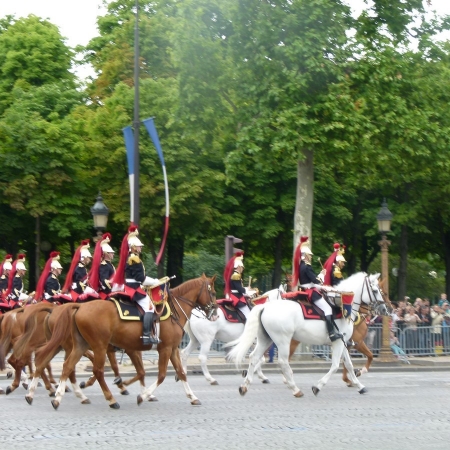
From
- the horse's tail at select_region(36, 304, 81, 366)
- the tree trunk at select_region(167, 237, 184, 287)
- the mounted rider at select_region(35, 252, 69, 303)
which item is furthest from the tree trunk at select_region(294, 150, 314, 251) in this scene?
the horse's tail at select_region(36, 304, 81, 366)

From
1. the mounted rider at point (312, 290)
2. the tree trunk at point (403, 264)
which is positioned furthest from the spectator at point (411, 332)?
the mounted rider at point (312, 290)

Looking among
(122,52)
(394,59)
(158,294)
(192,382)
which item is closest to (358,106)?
(394,59)

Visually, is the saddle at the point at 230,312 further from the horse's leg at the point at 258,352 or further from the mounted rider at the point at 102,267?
the mounted rider at the point at 102,267

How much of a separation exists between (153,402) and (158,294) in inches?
72.3

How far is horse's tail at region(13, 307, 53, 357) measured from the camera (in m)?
20.2

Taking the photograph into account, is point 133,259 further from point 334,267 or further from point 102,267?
point 334,267

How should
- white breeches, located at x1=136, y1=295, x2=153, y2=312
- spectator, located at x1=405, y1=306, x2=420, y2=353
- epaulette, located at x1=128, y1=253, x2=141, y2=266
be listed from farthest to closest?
spectator, located at x1=405, y1=306, x2=420, y2=353
white breeches, located at x1=136, y1=295, x2=153, y2=312
epaulette, located at x1=128, y1=253, x2=141, y2=266

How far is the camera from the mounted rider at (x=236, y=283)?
24625mm

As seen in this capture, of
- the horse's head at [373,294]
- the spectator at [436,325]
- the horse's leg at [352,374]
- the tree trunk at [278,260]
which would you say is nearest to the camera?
the horse's leg at [352,374]

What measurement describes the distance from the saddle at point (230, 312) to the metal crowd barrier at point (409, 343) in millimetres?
6857

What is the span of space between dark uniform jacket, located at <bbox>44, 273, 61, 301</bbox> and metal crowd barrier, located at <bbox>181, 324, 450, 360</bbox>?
1041cm

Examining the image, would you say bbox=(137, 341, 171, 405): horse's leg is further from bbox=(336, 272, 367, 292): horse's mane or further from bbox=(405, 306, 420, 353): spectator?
bbox=(405, 306, 420, 353): spectator

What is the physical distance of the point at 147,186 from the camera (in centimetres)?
4353

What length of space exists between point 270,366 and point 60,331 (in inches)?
465
